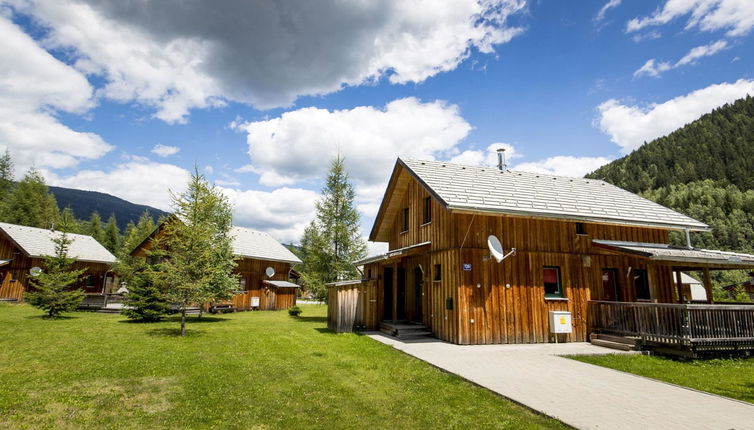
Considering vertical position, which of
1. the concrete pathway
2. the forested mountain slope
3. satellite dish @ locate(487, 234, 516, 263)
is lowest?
the concrete pathway

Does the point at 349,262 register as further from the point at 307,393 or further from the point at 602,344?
the point at 307,393

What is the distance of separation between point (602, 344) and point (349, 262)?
14.3 meters

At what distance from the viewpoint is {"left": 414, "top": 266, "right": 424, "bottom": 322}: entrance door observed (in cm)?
1680

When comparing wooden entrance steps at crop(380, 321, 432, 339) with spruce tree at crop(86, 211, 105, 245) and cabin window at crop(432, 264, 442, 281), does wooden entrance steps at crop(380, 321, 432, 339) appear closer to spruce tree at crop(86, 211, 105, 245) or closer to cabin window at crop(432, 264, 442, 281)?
cabin window at crop(432, 264, 442, 281)

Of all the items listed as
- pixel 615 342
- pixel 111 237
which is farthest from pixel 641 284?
pixel 111 237

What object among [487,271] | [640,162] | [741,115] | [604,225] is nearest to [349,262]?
[487,271]

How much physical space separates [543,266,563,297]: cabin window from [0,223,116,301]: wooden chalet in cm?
2932

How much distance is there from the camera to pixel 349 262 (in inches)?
933

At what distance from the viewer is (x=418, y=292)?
17.1 metres

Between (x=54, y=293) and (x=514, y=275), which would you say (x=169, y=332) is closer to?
(x=54, y=293)

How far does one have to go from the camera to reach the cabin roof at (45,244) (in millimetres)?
28903

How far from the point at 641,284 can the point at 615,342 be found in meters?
4.46

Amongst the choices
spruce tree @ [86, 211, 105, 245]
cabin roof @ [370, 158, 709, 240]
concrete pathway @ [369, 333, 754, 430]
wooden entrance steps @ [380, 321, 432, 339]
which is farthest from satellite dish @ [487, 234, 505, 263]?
spruce tree @ [86, 211, 105, 245]

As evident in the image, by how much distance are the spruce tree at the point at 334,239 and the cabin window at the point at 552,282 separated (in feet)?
39.9
